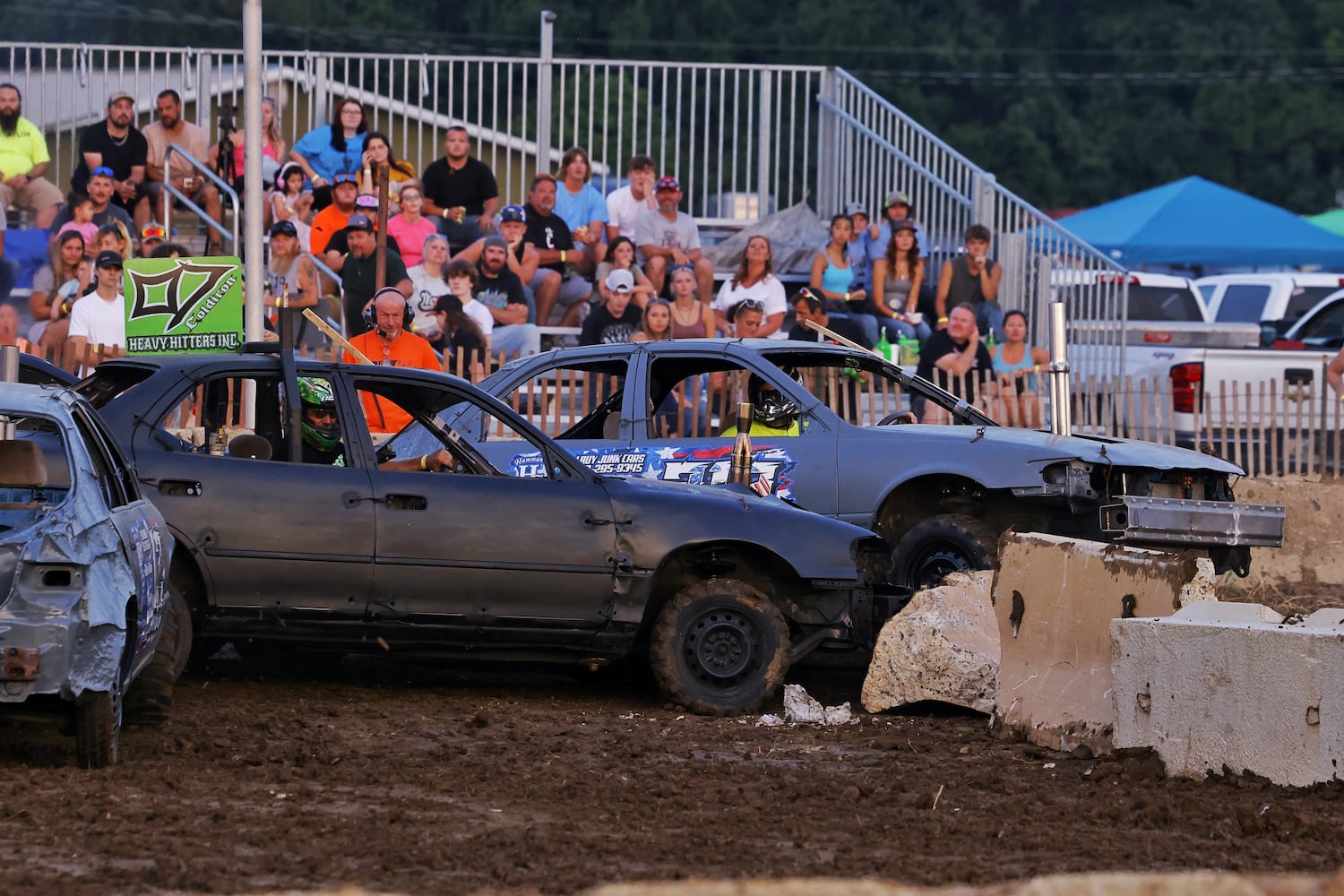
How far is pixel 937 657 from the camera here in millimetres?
9312

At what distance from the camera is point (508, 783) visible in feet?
23.9

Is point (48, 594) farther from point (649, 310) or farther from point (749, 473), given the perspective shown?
point (649, 310)

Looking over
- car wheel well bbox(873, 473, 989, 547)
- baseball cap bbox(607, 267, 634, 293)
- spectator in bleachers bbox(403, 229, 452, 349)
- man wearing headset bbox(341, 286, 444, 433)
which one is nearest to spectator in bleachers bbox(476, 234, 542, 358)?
spectator in bleachers bbox(403, 229, 452, 349)

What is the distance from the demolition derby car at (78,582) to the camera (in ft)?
21.9

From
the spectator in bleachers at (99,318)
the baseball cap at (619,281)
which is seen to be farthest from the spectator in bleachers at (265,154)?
the baseball cap at (619,281)

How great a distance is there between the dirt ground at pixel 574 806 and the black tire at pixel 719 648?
0.64 feet

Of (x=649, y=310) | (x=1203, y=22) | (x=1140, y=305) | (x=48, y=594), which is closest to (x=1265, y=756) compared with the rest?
(x=48, y=594)

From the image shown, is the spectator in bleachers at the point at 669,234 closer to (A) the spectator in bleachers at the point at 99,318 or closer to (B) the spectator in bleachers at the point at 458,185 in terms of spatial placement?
(B) the spectator in bleachers at the point at 458,185

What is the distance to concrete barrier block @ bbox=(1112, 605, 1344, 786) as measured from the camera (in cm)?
706

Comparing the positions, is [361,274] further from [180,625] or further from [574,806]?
[574,806]

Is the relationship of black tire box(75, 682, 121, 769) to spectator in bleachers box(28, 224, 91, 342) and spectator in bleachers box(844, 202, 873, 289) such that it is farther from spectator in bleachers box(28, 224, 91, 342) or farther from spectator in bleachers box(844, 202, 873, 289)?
spectator in bleachers box(844, 202, 873, 289)

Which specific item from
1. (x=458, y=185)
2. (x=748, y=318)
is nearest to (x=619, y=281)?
(x=748, y=318)

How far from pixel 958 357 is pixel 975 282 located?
2475 millimetres

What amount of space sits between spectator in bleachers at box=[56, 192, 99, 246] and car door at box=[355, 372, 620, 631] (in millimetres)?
9027
